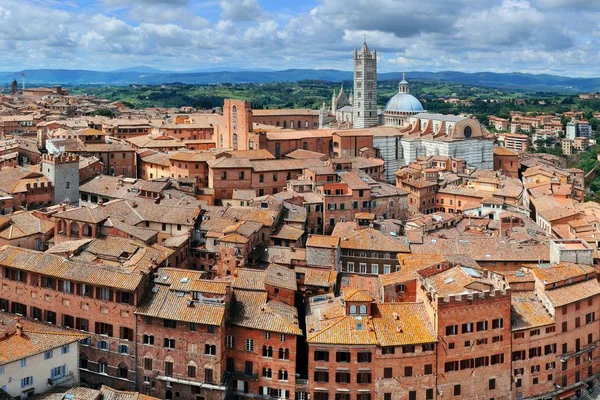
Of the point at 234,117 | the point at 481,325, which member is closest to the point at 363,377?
the point at 481,325

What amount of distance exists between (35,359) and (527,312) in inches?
1208

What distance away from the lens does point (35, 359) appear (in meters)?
39.0

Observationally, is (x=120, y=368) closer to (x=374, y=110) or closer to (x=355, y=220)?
(x=355, y=220)

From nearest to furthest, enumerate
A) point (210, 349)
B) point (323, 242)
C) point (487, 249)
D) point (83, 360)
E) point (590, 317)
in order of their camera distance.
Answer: point (210, 349)
point (83, 360)
point (590, 317)
point (323, 242)
point (487, 249)

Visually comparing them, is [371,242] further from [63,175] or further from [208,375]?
[63,175]

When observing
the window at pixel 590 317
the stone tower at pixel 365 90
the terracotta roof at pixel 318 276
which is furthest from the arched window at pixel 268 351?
the stone tower at pixel 365 90

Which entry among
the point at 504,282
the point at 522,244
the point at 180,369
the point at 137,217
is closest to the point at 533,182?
the point at 522,244

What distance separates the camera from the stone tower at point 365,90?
12331 centimetres

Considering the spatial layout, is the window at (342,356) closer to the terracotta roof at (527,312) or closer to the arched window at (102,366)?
the terracotta roof at (527,312)

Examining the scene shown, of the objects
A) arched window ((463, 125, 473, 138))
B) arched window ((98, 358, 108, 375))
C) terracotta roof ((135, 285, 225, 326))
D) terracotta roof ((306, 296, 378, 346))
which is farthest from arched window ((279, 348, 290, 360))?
arched window ((463, 125, 473, 138))

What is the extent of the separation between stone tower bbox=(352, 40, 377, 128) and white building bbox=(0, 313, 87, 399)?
87.5 metres

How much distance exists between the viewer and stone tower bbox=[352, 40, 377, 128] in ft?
405

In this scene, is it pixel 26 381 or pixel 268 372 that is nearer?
pixel 26 381

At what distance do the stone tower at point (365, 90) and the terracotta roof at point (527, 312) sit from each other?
77765 mm
